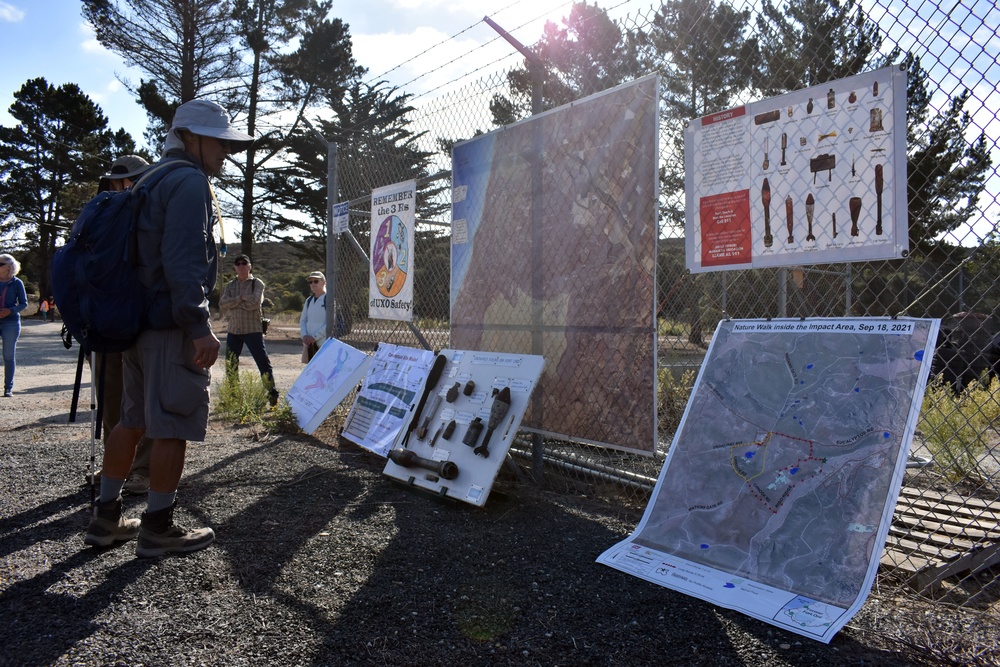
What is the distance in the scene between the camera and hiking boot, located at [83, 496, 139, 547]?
3.14 metres

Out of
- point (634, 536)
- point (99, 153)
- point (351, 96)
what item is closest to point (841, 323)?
point (634, 536)

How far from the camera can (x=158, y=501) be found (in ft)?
10.1

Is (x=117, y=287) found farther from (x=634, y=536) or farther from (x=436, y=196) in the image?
(x=436, y=196)

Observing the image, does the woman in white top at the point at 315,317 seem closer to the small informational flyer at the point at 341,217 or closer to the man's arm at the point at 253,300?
the man's arm at the point at 253,300

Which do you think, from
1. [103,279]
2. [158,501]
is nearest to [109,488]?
[158,501]

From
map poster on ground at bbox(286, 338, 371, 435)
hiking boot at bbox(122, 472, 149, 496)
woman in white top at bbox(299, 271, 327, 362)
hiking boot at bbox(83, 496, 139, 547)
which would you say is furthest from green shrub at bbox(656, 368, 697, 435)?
hiking boot at bbox(83, 496, 139, 547)

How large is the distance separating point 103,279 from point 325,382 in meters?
3.27

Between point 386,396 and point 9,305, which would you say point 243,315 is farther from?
point 9,305

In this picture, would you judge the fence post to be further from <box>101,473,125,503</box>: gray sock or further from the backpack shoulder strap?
<box>101,473,125,503</box>: gray sock

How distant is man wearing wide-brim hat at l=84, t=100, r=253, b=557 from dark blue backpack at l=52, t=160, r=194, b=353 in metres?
0.06

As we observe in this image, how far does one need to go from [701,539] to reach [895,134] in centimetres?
192

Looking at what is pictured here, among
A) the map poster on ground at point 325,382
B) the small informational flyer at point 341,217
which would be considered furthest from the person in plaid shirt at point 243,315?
the small informational flyer at point 341,217

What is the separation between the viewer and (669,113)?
12.7 feet

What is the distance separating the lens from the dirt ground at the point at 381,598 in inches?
87.6
